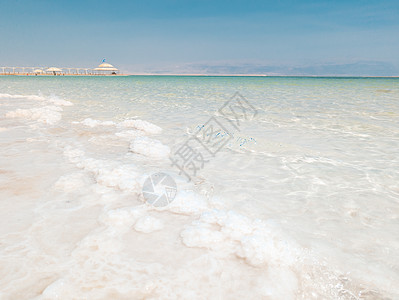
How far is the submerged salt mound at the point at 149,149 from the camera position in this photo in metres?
4.07

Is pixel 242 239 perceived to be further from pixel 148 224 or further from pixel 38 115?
pixel 38 115

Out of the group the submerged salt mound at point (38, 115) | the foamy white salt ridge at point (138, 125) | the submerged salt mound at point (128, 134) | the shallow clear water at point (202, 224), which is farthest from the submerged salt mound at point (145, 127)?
the submerged salt mound at point (38, 115)

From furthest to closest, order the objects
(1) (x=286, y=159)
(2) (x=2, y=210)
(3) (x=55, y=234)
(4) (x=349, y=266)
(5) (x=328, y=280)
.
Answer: (1) (x=286, y=159), (2) (x=2, y=210), (3) (x=55, y=234), (4) (x=349, y=266), (5) (x=328, y=280)

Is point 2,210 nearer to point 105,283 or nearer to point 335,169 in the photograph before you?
point 105,283

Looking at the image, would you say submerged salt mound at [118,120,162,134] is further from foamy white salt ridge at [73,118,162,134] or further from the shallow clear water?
the shallow clear water

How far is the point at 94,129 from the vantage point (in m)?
5.82

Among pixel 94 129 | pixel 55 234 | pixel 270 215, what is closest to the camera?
pixel 55 234

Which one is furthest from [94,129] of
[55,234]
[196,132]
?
[55,234]

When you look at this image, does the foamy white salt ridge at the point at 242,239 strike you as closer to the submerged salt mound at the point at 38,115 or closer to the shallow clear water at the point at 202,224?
the shallow clear water at the point at 202,224

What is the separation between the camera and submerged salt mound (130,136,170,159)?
4.07 metres

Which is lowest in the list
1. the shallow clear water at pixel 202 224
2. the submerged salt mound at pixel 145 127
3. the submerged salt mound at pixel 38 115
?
the shallow clear water at pixel 202 224

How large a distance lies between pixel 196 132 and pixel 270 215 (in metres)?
3.71

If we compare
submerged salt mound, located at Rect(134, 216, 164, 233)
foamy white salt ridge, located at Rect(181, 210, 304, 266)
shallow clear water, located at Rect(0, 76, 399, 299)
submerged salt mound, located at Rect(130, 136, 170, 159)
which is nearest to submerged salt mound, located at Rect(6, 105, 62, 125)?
shallow clear water, located at Rect(0, 76, 399, 299)

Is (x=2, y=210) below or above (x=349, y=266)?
above
